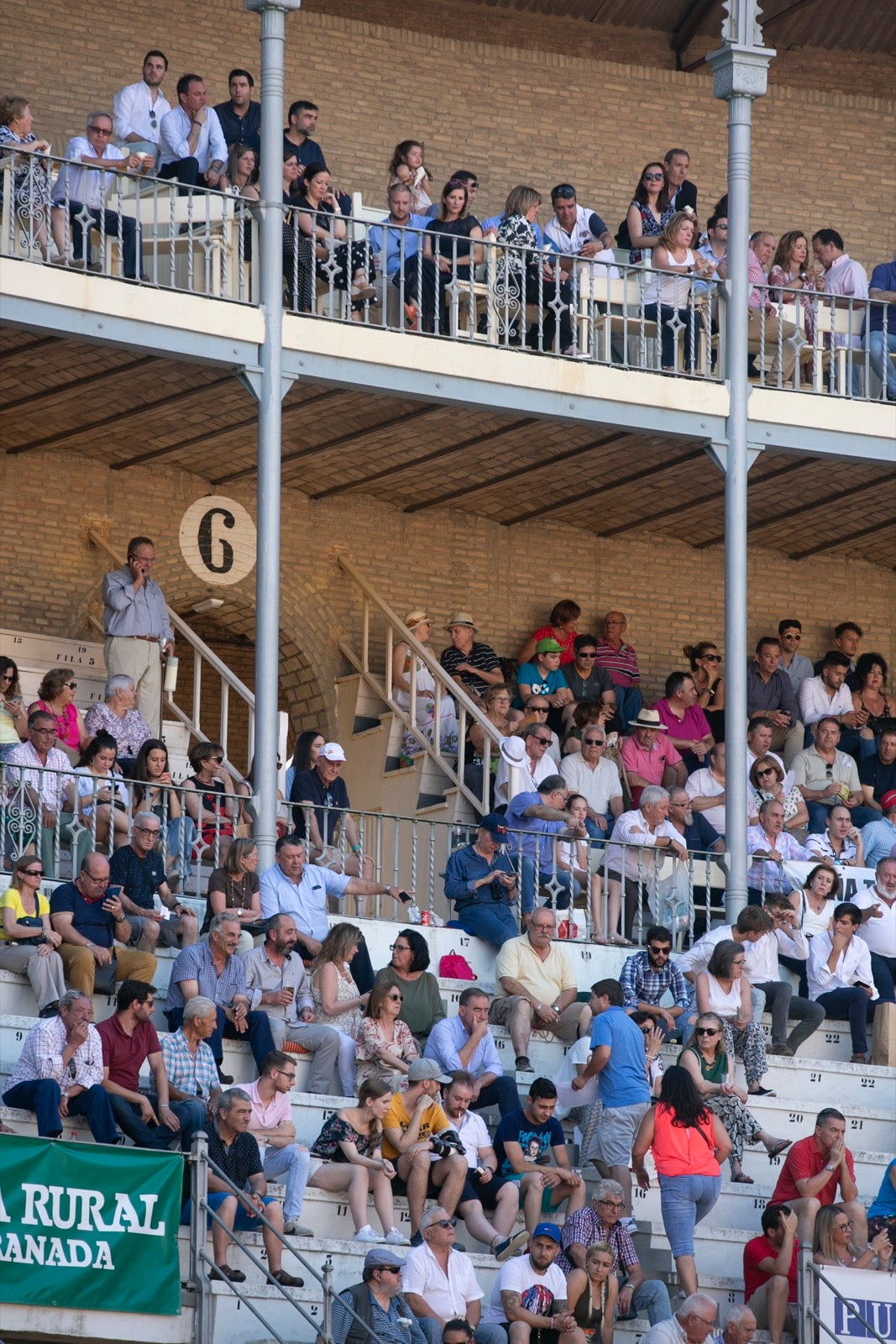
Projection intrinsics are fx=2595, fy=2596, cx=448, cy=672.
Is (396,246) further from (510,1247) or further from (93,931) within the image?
(510,1247)

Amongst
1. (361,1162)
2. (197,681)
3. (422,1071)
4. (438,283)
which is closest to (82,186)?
(438,283)

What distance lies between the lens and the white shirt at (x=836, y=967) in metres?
14.8

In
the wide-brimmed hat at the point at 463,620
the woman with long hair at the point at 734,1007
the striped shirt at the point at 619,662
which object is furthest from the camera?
the striped shirt at the point at 619,662

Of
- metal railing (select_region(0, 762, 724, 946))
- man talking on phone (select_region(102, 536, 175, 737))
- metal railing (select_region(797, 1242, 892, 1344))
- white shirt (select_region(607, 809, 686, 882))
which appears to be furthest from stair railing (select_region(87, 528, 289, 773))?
metal railing (select_region(797, 1242, 892, 1344))

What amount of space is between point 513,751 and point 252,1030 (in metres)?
3.83

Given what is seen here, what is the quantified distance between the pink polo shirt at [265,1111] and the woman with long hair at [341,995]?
84cm

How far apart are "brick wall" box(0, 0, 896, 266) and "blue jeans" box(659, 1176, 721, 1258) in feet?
30.5

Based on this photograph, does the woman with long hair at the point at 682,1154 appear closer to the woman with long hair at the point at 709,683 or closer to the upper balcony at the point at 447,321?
the upper balcony at the point at 447,321

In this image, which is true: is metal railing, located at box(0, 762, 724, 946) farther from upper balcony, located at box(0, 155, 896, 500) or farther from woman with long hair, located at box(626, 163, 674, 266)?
woman with long hair, located at box(626, 163, 674, 266)

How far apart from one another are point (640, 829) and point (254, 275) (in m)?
4.05

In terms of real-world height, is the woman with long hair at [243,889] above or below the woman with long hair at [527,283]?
below

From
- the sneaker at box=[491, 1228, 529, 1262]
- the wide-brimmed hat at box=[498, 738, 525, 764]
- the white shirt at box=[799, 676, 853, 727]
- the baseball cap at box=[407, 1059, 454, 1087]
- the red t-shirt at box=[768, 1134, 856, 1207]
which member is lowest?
the sneaker at box=[491, 1228, 529, 1262]

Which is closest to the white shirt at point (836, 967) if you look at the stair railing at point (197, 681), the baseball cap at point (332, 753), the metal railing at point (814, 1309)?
the baseball cap at point (332, 753)

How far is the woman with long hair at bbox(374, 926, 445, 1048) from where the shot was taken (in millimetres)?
13336
